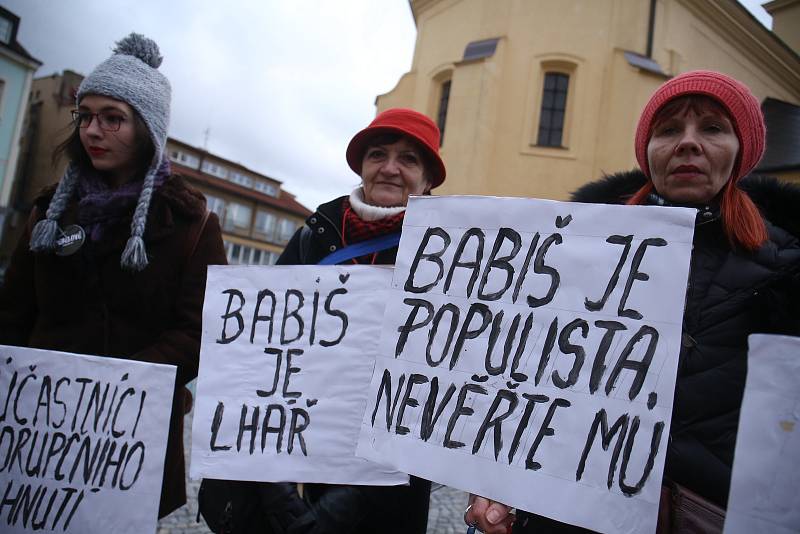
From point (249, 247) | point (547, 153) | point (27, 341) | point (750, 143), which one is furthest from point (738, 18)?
point (249, 247)

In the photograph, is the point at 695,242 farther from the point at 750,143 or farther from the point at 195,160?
the point at 195,160

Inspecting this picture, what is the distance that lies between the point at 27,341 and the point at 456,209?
1834 millimetres

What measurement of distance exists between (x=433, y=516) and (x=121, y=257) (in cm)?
334

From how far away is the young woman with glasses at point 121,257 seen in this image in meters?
1.83

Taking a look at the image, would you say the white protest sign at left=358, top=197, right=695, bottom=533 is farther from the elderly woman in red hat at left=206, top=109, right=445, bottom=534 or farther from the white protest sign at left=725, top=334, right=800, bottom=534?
the elderly woman in red hat at left=206, top=109, right=445, bottom=534

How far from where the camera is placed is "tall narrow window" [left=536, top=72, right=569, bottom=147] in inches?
474

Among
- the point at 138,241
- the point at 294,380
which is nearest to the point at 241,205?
the point at 138,241

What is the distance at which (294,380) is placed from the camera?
142 centimetres

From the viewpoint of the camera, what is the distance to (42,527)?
1.53 meters

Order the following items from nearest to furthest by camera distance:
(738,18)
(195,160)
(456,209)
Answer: (456,209)
(738,18)
(195,160)

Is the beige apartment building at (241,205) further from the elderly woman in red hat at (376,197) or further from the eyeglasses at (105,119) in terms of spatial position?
the elderly woman in red hat at (376,197)

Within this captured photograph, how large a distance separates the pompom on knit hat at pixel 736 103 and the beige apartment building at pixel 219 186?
30191 millimetres

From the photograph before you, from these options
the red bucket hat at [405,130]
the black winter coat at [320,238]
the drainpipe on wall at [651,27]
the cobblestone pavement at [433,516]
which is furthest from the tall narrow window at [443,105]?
the black winter coat at [320,238]

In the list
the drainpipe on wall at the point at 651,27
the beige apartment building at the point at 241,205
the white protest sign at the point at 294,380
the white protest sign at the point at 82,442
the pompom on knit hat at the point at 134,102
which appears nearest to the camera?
the white protest sign at the point at 294,380
